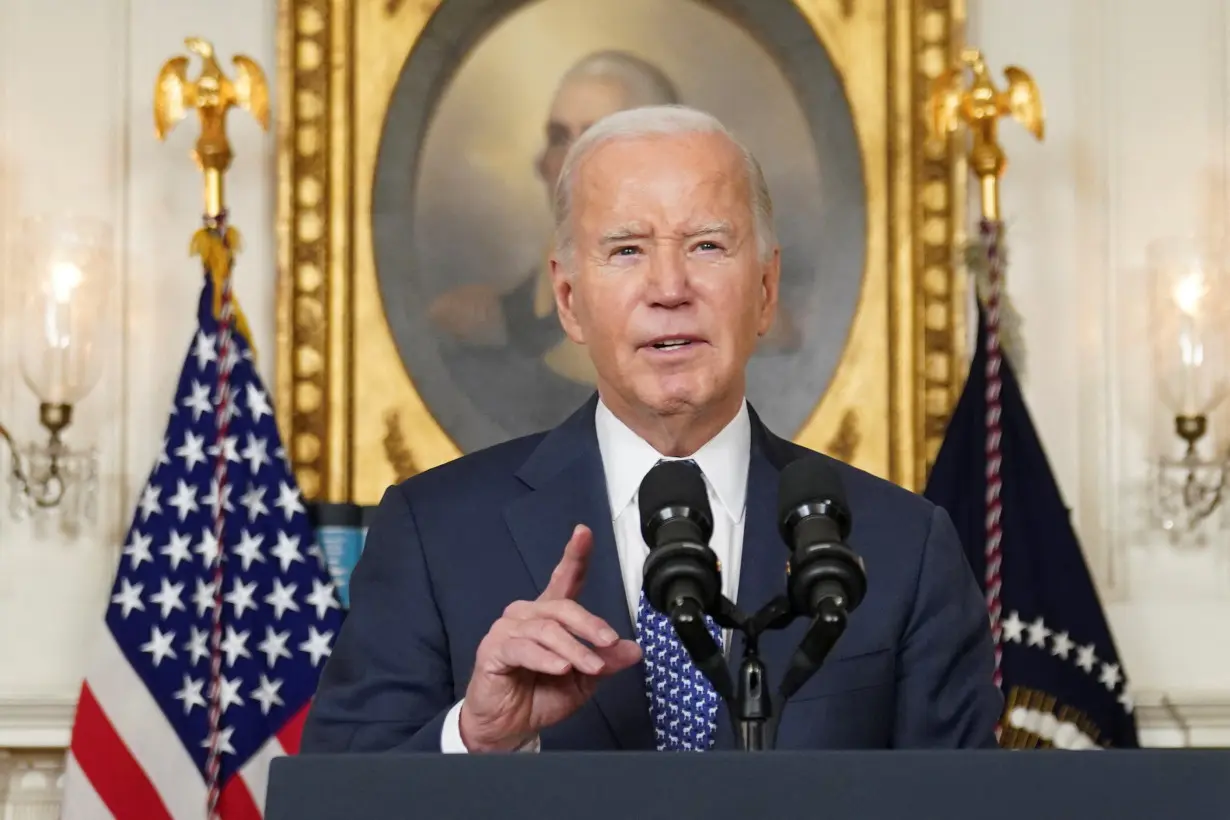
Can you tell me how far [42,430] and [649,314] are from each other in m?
2.99

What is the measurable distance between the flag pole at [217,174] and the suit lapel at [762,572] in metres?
2.36

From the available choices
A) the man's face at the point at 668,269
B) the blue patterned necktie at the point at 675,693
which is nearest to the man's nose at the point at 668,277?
the man's face at the point at 668,269

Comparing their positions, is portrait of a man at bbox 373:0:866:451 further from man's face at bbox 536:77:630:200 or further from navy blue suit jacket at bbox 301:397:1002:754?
navy blue suit jacket at bbox 301:397:1002:754

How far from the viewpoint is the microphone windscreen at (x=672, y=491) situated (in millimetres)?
1630

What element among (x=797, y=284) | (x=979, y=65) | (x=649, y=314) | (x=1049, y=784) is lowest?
(x=1049, y=784)

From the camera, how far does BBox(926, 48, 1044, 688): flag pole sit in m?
4.67

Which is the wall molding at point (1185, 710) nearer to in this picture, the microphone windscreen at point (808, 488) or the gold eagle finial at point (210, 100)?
the gold eagle finial at point (210, 100)

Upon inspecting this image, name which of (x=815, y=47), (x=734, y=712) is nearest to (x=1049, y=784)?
(x=734, y=712)

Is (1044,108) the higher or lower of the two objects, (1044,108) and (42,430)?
the higher

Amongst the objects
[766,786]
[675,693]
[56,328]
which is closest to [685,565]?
[766,786]

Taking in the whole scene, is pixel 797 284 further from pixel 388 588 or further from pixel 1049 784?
pixel 1049 784

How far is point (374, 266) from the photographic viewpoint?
197 inches

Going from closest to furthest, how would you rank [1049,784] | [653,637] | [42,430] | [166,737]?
[1049,784], [653,637], [166,737], [42,430]

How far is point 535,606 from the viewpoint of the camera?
1794 millimetres
